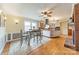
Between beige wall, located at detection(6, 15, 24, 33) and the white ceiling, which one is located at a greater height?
the white ceiling

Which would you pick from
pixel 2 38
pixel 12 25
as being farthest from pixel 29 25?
pixel 2 38

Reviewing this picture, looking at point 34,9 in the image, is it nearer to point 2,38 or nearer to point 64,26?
point 64,26

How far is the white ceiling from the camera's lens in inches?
92.3

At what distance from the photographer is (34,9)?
7.79 feet

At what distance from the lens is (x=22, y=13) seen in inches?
93.2

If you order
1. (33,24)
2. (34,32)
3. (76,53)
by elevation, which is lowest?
(76,53)

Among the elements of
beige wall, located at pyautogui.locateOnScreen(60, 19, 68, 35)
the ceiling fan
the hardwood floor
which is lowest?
the hardwood floor

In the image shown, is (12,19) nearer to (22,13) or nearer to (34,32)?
(22,13)

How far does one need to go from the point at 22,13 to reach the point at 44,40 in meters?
0.70

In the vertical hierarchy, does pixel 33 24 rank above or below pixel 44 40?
above

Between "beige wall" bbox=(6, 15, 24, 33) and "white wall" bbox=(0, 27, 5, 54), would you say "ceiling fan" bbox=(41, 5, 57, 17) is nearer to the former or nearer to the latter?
"beige wall" bbox=(6, 15, 24, 33)

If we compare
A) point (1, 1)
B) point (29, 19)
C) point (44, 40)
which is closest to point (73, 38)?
point (44, 40)

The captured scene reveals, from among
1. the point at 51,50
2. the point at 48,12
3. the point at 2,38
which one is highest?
the point at 48,12

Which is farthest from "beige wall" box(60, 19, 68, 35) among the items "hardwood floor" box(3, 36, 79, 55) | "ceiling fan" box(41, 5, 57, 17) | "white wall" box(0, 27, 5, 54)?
"white wall" box(0, 27, 5, 54)
